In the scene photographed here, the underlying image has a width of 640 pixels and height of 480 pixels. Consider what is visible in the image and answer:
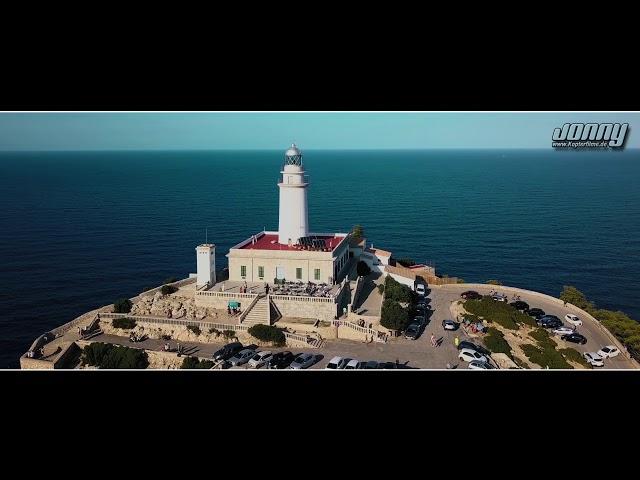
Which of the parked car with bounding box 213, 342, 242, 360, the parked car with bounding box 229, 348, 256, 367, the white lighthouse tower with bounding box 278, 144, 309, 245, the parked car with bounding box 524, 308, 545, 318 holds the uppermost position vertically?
the white lighthouse tower with bounding box 278, 144, 309, 245

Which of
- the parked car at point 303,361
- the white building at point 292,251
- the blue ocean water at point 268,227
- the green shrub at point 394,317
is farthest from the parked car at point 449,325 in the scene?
the blue ocean water at point 268,227

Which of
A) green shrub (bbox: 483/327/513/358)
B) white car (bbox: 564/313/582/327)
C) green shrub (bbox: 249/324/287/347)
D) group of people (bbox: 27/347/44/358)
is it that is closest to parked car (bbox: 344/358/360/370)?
→ green shrub (bbox: 249/324/287/347)

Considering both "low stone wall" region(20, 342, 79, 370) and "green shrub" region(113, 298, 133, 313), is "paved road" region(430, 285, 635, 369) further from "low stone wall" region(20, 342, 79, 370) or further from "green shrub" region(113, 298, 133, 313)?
"low stone wall" region(20, 342, 79, 370)

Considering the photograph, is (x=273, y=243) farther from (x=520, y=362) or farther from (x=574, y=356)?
(x=574, y=356)

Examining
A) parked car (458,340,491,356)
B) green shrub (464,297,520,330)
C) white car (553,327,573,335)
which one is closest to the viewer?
parked car (458,340,491,356)

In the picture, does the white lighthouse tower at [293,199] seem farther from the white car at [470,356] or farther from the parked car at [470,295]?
the white car at [470,356]

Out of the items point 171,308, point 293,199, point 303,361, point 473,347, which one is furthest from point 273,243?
point 473,347

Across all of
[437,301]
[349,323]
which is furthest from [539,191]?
[349,323]
